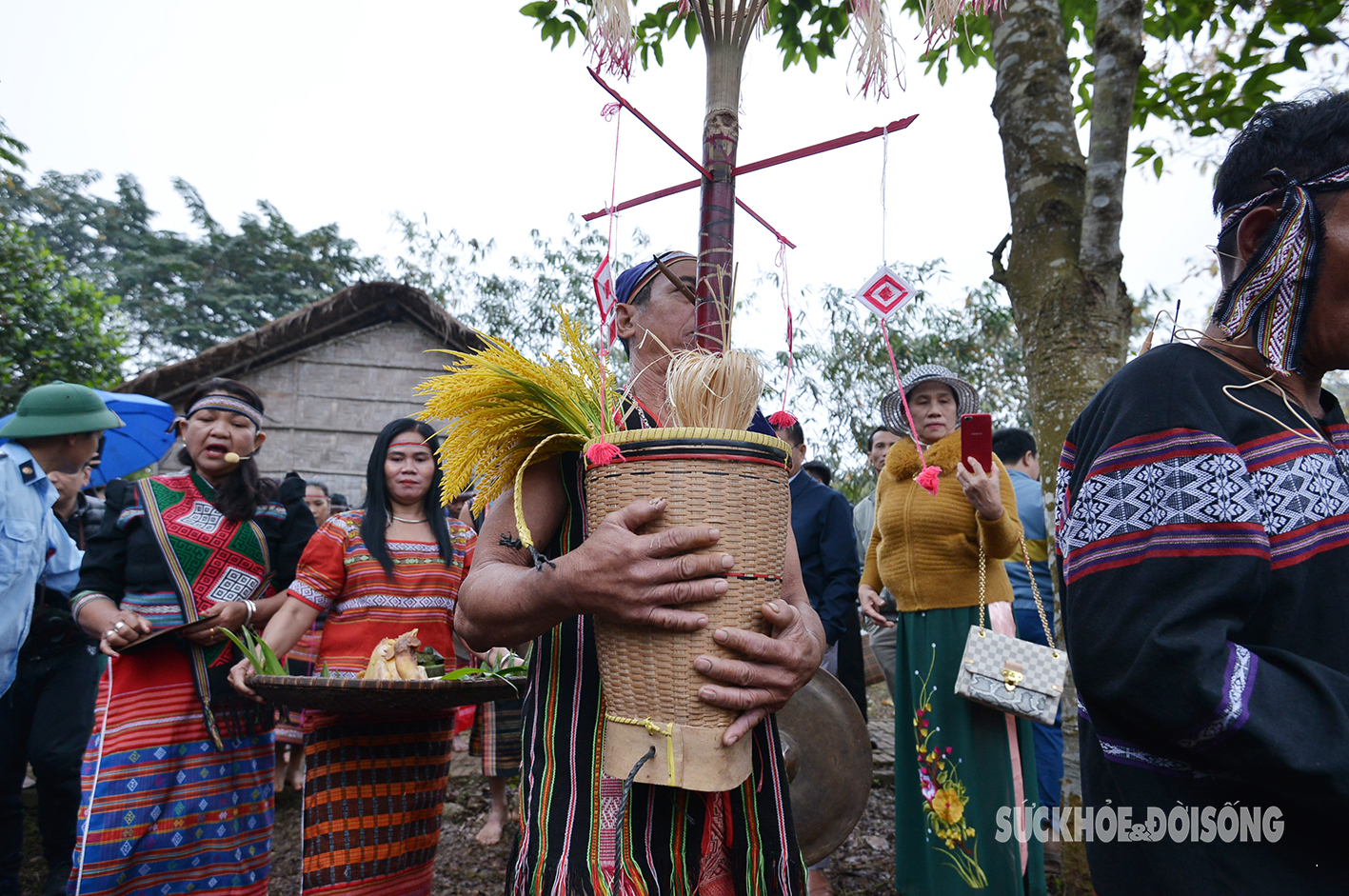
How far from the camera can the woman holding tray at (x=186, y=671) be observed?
290 cm

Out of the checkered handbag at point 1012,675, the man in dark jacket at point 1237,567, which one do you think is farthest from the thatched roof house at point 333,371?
the man in dark jacket at point 1237,567

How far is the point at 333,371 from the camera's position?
30.6ft

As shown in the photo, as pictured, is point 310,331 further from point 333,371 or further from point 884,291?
point 884,291

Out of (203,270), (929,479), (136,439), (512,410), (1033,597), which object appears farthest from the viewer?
(203,270)

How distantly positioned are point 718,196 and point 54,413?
11.9 feet

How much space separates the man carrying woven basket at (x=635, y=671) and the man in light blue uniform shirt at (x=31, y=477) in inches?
117

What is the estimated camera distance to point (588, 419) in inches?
53.0

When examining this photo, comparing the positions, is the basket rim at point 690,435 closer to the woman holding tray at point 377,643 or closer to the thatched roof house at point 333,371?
the woman holding tray at point 377,643

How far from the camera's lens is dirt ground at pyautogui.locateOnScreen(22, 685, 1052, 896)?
393 cm

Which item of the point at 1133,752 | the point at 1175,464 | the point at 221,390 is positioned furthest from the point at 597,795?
the point at 221,390

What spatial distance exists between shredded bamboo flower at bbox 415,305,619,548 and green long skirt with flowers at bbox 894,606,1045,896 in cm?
253

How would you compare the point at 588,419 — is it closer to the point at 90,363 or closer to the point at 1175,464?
the point at 1175,464

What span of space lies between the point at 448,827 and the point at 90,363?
8.27 metres

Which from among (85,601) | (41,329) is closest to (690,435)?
(85,601)
